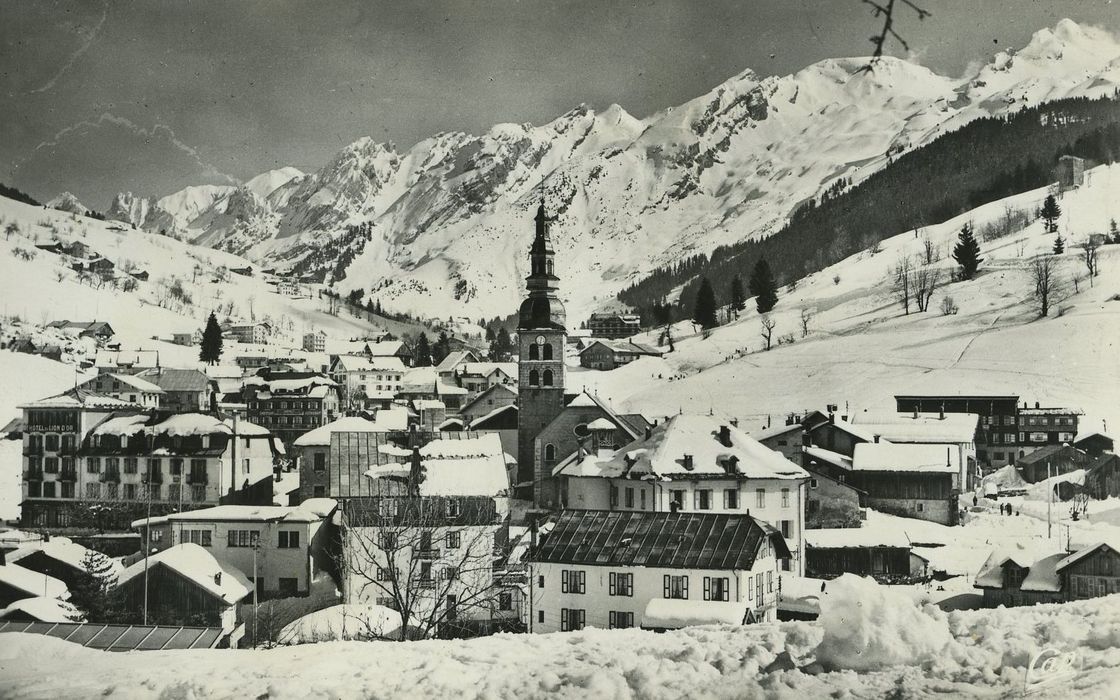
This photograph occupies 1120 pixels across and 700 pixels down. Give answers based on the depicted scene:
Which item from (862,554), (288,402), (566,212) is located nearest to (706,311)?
(288,402)

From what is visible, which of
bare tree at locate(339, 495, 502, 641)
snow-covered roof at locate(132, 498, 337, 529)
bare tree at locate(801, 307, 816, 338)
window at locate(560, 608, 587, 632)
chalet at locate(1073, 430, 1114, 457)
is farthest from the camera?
bare tree at locate(801, 307, 816, 338)

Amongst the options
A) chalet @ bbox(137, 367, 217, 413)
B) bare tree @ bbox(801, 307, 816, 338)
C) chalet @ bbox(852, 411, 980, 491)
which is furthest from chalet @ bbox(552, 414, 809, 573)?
bare tree @ bbox(801, 307, 816, 338)

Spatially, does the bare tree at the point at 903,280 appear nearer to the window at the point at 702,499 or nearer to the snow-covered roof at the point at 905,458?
the snow-covered roof at the point at 905,458

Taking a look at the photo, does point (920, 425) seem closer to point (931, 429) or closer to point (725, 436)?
point (931, 429)

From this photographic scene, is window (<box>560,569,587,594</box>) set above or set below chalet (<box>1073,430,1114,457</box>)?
below

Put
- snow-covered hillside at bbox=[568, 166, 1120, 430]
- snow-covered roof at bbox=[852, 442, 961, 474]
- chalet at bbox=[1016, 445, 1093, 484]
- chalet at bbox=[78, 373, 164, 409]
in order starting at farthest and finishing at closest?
snow-covered roof at bbox=[852, 442, 961, 474] → chalet at bbox=[78, 373, 164, 409] → snow-covered hillside at bbox=[568, 166, 1120, 430] → chalet at bbox=[1016, 445, 1093, 484]

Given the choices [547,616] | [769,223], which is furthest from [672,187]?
[547,616]

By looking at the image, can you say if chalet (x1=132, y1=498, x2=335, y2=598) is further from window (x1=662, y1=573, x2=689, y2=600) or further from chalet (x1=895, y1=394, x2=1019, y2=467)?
chalet (x1=895, y1=394, x2=1019, y2=467)

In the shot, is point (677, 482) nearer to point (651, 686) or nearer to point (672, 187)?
point (651, 686)
